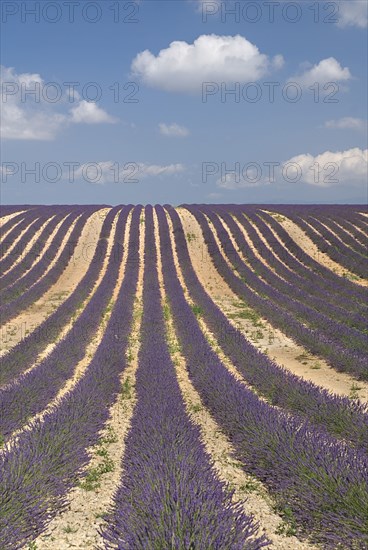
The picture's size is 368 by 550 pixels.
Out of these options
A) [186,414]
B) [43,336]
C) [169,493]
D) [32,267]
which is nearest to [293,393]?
[186,414]

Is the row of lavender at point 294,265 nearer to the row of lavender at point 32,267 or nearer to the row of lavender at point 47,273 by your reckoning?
the row of lavender at point 47,273

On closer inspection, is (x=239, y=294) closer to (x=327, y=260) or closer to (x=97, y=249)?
(x=327, y=260)

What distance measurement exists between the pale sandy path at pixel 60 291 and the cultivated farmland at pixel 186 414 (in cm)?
14

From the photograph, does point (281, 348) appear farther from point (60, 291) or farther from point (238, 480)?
point (60, 291)

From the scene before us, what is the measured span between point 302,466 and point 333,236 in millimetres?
26475

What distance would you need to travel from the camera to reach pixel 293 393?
764 cm

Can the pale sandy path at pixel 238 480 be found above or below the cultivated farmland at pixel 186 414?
below

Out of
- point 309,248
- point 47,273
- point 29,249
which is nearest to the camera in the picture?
point 47,273

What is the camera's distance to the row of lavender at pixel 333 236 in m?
24.2

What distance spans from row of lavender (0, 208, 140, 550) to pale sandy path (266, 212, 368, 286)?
16596 millimetres

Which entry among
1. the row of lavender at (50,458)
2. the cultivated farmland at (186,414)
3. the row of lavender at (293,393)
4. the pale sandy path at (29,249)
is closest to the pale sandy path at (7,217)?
the pale sandy path at (29,249)

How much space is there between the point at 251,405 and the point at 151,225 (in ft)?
100

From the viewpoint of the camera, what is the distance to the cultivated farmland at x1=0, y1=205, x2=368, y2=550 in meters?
3.99

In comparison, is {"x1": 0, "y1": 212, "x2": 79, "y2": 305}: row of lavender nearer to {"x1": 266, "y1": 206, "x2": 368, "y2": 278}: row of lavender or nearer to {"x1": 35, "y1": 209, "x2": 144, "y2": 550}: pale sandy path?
{"x1": 35, "y1": 209, "x2": 144, "y2": 550}: pale sandy path
